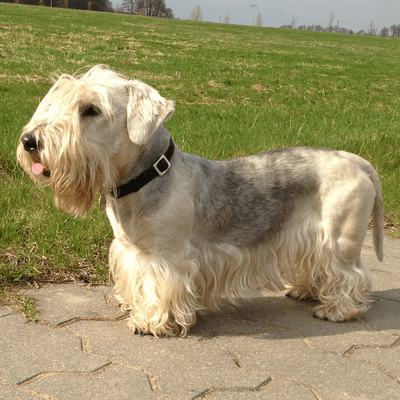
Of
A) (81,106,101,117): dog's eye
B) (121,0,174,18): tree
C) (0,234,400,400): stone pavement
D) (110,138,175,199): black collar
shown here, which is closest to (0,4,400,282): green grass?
(0,234,400,400): stone pavement

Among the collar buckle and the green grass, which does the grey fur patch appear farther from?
the green grass

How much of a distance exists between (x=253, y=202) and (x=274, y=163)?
1.14 feet

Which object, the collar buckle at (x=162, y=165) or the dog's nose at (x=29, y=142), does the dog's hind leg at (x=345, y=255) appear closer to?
the collar buckle at (x=162, y=165)

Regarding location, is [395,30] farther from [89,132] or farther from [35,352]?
[35,352]

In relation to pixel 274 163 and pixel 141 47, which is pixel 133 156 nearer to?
pixel 274 163

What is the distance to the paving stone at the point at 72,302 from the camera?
11.8ft

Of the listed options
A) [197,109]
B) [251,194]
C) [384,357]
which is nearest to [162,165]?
[251,194]

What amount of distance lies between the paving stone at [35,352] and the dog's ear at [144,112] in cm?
125

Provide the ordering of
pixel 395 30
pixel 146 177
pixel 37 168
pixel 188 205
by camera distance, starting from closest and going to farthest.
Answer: pixel 37 168 → pixel 146 177 → pixel 188 205 → pixel 395 30

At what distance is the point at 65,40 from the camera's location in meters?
21.9

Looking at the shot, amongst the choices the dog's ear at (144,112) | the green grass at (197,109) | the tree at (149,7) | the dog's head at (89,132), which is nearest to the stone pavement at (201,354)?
the green grass at (197,109)

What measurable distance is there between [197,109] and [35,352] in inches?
343

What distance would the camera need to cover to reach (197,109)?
11320 mm

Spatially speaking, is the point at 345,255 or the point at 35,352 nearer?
the point at 35,352
